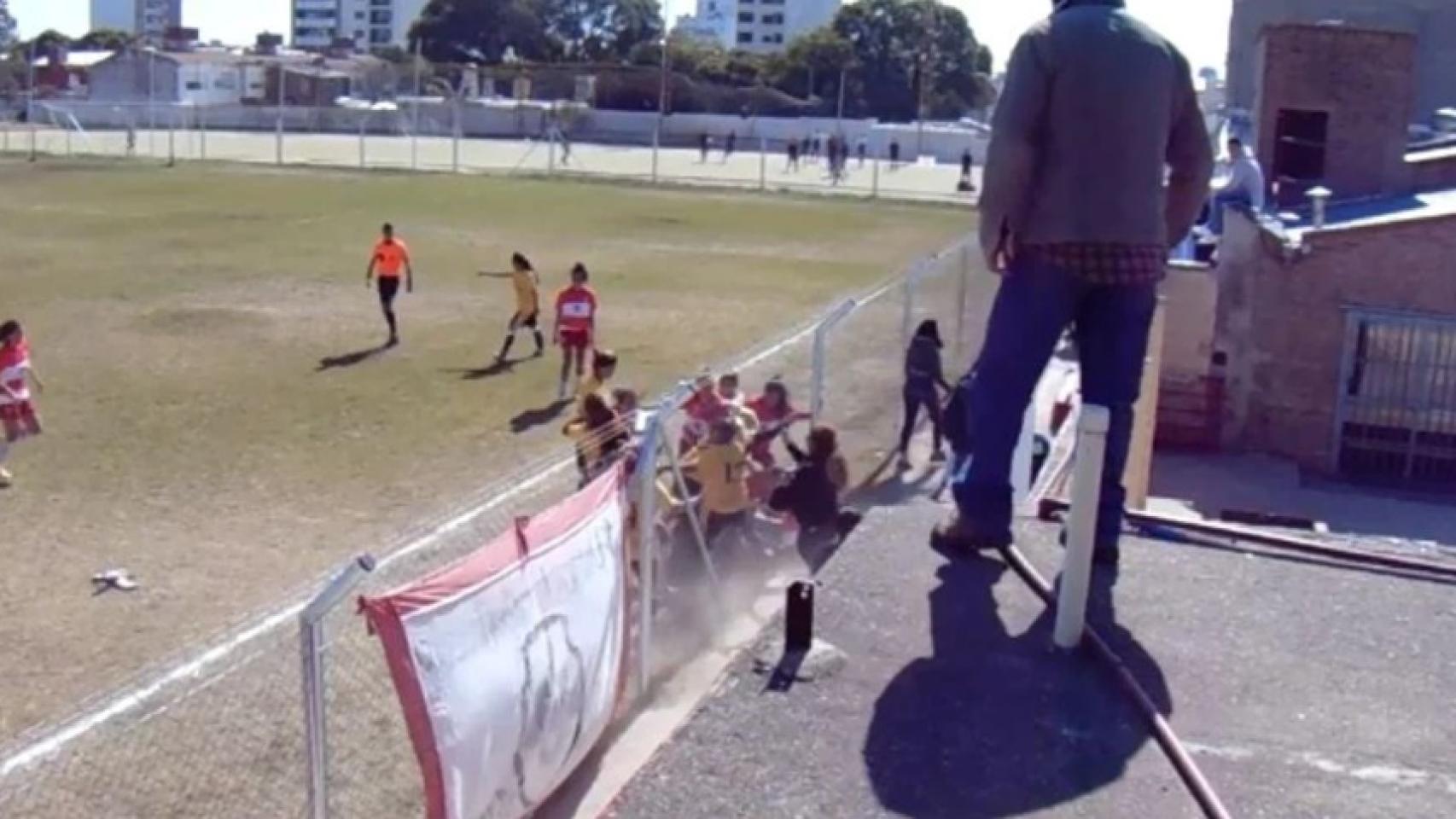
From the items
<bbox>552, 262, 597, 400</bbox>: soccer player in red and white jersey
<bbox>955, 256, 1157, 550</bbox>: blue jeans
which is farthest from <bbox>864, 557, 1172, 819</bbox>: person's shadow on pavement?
<bbox>552, 262, 597, 400</bbox>: soccer player in red and white jersey

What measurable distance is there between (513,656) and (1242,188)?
70.8 ft

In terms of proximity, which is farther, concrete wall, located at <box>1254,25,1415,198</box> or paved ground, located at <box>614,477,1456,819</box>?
concrete wall, located at <box>1254,25,1415,198</box>

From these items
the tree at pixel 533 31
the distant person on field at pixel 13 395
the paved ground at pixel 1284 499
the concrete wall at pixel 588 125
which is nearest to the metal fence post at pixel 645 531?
the distant person on field at pixel 13 395

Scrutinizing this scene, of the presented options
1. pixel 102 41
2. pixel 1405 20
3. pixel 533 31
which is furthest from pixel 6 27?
pixel 1405 20

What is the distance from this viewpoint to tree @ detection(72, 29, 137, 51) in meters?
162

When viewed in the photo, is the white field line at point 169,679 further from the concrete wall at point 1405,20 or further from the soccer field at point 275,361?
the concrete wall at point 1405,20

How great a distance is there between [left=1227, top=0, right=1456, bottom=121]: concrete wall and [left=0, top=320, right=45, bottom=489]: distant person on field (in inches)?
1546

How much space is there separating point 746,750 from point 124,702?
563 cm

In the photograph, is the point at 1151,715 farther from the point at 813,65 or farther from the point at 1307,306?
the point at 813,65

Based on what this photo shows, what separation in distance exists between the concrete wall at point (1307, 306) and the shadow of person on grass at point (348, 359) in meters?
11.2

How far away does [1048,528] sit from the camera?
20.6ft

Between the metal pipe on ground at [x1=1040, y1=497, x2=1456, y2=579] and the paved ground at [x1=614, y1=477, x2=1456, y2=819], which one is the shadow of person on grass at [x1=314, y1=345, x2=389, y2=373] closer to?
the metal pipe on ground at [x1=1040, y1=497, x2=1456, y2=579]

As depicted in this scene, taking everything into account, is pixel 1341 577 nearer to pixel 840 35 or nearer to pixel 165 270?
pixel 165 270

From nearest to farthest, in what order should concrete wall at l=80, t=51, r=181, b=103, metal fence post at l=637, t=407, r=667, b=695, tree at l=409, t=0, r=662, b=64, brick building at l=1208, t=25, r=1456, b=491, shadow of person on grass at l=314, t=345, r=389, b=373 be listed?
metal fence post at l=637, t=407, r=667, b=695 → shadow of person on grass at l=314, t=345, r=389, b=373 → brick building at l=1208, t=25, r=1456, b=491 → concrete wall at l=80, t=51, r=181, b=103 → tree at l=409, t=0, r=662, b=64
